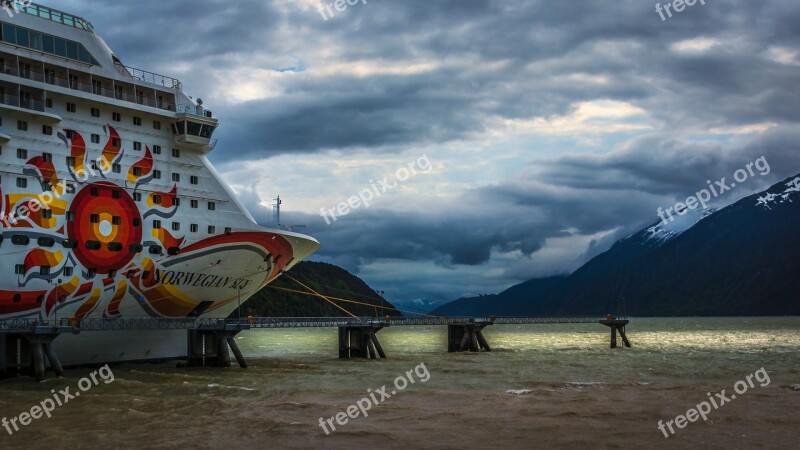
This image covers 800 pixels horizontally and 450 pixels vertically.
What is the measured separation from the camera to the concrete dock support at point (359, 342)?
62.2 metres

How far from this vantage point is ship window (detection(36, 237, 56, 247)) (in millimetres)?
40438

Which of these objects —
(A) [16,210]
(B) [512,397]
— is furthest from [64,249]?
(B) [512,397]

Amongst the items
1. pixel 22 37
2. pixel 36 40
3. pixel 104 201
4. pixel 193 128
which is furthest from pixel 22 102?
pixel 193 128

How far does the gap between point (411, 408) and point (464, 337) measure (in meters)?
41.7

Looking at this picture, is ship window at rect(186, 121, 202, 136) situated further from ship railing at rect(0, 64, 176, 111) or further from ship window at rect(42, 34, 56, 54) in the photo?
ship window at rect(42, 34, 56, 54)

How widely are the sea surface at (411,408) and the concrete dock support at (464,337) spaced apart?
20939 millimetres

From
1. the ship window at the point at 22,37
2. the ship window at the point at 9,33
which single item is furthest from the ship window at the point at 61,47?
the ship window at the point at 9,33

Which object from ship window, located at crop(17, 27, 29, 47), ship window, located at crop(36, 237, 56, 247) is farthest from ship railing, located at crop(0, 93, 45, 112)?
ship window, located at crop(36, 237, 56, 247)

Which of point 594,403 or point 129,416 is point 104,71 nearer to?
point 129,416

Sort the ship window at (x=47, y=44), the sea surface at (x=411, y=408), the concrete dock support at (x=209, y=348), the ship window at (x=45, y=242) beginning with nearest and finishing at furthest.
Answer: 1. the sea surface at (x=411, y=408)
2. the ship window at (x=45, y=242)
3. the ship window at (x=47, y=44)
4. the concrete dock support at (x=209, y=348)

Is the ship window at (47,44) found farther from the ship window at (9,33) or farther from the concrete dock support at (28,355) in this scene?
the concrete dock support at (28,355)

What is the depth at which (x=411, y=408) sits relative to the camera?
32.7m

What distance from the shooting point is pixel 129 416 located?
31.1m

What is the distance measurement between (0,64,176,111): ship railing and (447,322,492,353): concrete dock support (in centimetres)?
3575
